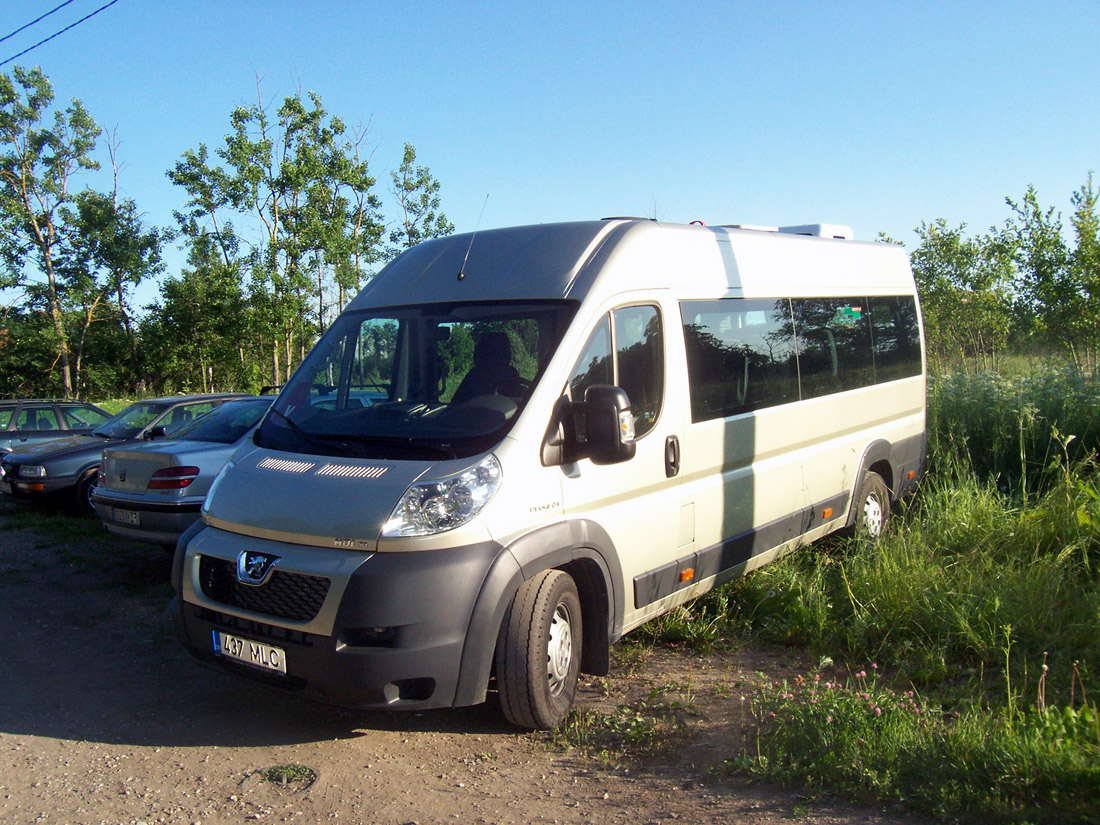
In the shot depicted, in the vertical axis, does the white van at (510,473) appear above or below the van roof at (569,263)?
below

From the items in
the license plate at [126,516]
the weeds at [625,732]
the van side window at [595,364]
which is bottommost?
the weeds at [625,732]

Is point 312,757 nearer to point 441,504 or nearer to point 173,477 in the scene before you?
point 441,504

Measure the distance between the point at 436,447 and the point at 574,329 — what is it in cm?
95

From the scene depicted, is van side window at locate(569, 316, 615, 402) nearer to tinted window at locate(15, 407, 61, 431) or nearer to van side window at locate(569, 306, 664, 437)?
van side window at locate(569, 306, 664, 437)

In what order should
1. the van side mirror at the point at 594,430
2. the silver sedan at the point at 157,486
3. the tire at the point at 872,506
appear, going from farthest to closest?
1. the silver sedan at the point at 157,486
2. the tire at the point at 872,506
3. the van side mirror at the point at 594,430

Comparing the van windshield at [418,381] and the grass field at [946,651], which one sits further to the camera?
the van windshield at [418,381]

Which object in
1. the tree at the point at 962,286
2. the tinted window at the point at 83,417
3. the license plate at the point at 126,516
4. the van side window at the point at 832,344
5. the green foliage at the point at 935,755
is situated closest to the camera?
the green foliage at the point at 935,755

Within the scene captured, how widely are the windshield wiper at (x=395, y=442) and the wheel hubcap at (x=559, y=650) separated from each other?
941mm

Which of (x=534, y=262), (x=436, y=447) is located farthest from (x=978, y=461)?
(x=436, y=447)

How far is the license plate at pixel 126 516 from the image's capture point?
7555 millimetres

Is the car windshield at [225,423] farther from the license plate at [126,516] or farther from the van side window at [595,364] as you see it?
the van side window at [595,364]

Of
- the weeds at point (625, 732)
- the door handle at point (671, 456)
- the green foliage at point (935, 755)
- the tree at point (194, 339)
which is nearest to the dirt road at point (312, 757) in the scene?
the weeds at point (625, 732)

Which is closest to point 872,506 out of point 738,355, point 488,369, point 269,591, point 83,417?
Result: point 738,355

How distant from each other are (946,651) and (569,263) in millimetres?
2998
